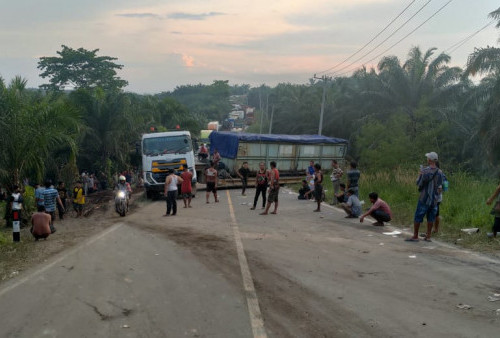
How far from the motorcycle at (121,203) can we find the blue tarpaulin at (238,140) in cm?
969

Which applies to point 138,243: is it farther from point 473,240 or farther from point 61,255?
point 473,240

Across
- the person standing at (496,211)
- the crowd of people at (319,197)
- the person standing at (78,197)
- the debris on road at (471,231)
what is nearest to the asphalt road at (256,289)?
the crowd of people at (319,197)

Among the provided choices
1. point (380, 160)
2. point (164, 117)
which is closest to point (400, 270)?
point (380, 160)

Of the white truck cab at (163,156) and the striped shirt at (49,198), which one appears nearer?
the striped shirt at (49,198)

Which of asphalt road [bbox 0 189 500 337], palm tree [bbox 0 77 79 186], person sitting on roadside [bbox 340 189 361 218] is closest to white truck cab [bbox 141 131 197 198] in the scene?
palm tree [bbox 0 77 79 186]

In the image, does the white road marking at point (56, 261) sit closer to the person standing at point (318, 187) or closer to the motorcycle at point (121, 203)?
the motorcycle at point (121, 203)

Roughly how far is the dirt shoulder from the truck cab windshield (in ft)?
14.9

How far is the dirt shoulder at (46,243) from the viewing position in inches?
345

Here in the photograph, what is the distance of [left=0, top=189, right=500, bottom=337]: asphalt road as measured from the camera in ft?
17.0

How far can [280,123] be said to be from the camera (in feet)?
200

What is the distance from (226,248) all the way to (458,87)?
2957 centimetres

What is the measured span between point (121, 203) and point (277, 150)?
471 inches

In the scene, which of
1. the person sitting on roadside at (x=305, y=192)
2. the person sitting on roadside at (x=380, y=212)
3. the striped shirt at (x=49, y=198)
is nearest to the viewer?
the person sitting on roadside at (x=380, y=212)

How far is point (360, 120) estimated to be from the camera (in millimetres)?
36125
